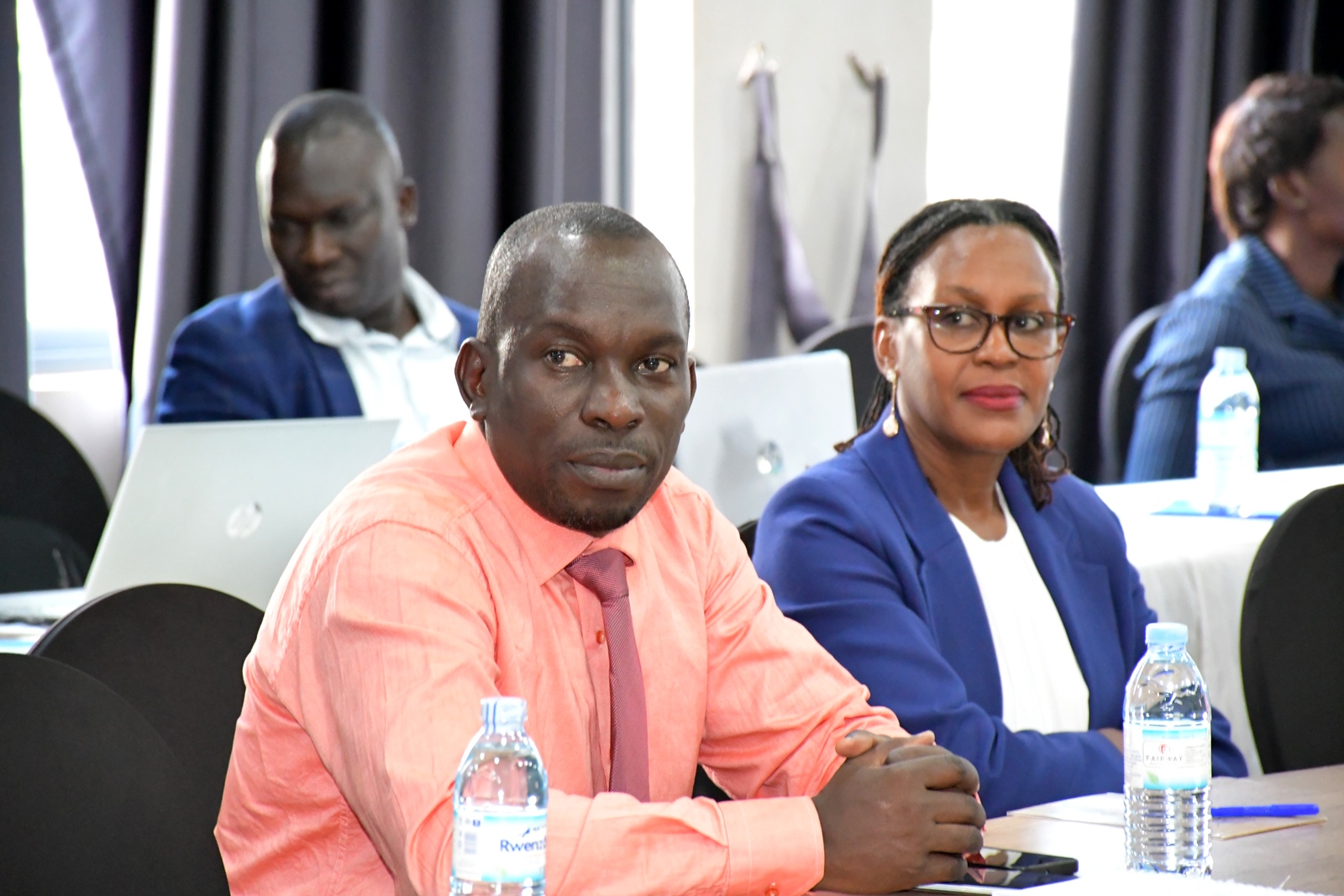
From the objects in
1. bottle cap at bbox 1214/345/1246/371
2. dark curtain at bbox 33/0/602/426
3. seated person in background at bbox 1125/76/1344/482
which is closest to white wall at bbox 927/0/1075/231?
seated person in background at bbox 1125/76/1344/482

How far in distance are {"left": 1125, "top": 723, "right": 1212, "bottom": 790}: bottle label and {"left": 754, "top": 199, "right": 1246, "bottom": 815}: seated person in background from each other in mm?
433

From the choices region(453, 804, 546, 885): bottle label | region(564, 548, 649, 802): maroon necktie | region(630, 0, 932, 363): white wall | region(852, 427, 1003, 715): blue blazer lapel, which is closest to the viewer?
region(453, 804, 546, 885): bottle label

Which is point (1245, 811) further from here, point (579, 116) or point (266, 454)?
point (579, 116)

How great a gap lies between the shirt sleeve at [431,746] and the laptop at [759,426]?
1344 millimetres

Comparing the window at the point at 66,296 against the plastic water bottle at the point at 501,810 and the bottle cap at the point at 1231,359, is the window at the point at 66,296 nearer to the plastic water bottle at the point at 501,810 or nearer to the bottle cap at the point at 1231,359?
the bottle cap at the point at 1231,359

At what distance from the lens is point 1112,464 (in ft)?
13.4

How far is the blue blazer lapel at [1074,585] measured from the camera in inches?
84.8

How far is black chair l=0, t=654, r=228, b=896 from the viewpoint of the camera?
128 centimetres

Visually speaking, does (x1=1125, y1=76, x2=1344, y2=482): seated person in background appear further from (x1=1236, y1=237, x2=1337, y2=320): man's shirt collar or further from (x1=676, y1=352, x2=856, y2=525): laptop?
(x1=676, y1=352, x2=856, y2=525): laptop

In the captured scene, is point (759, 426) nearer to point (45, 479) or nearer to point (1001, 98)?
point (45, 479)

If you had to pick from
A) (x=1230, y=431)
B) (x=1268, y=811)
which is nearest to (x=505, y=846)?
(x=1268, y=811)

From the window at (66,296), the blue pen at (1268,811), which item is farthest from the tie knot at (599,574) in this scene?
the window at (66,296)

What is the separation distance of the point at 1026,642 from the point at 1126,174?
12.1 feet

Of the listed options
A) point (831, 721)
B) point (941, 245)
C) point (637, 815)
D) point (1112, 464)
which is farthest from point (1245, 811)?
point (1112, 464)
